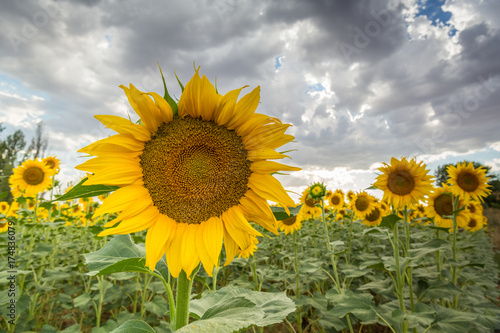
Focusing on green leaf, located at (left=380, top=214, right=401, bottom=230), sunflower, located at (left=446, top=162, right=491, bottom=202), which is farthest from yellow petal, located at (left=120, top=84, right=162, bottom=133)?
sunflower, located at (left=446, top=162, right=491, bottom=202)

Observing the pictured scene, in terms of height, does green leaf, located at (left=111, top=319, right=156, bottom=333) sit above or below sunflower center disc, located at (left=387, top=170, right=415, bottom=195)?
below

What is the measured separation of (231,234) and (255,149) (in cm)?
39

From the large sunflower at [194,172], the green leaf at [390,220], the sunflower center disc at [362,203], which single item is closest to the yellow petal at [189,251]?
the large sunflower at [194,172]

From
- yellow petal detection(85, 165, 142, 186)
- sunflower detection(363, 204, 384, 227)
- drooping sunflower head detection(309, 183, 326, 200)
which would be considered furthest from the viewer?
sunflower detection(363, 204, 384, 227)

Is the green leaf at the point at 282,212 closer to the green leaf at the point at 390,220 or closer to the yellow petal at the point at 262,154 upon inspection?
the yellow petal at the point at 262,154

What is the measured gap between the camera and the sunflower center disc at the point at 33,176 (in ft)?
17.4

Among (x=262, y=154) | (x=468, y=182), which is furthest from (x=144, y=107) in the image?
(x=468, y=182)

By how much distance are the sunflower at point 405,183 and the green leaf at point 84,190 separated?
3.51 meters

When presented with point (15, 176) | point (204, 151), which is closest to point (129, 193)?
point (204, 151)

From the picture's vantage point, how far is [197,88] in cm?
108

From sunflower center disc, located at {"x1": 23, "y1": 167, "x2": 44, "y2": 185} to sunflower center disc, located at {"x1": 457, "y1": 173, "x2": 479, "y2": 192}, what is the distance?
764 centimetres

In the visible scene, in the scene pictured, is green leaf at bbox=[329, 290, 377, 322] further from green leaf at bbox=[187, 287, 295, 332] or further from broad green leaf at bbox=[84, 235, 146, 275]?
broad green leaf at bbox=[84, 235, 146, 275]

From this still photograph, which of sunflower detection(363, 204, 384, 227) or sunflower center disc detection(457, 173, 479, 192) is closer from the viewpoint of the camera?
sunflower center disc detection(457, 173, 479, 192)

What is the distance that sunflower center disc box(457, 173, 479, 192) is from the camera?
456 centimetres
